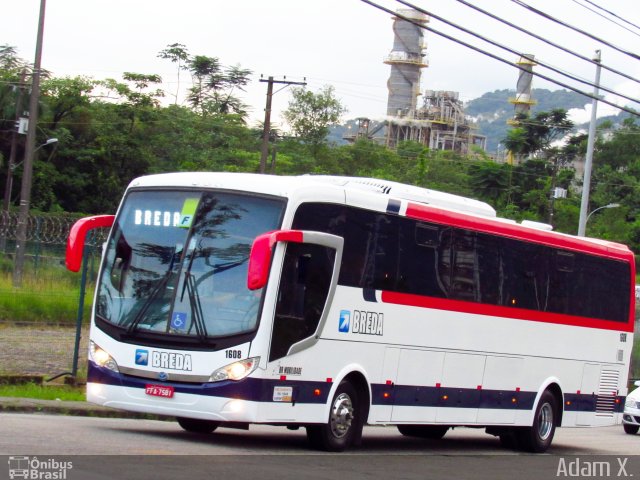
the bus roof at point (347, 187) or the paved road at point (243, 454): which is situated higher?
the bus roof at point (347, 187)

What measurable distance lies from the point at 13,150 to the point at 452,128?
10918 cm

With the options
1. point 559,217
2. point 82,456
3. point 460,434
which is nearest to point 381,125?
point 559,217

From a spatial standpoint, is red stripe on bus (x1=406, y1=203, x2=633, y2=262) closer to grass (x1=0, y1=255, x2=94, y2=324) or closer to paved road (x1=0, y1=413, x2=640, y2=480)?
paved road (x1=0, y1=413, x2=640, y2=480)

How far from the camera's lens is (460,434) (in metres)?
22.0

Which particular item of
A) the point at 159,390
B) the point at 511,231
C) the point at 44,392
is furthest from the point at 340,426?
the point at 44,392

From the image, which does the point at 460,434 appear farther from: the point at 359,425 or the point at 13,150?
the point at 13,150

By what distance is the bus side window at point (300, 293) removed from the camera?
1325cm

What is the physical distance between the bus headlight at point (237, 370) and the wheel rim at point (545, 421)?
7.52 m

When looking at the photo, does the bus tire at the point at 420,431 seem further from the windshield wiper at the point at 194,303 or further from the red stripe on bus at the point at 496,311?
the windshield wiper at the point at 194,303

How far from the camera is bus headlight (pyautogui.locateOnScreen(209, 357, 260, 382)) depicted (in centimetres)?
1294

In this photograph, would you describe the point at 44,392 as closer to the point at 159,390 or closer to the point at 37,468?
the point at 159,390

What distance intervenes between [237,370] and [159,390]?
97 centimetres

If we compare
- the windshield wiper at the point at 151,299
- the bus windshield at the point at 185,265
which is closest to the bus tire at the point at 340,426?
the bus windshield at the point at 185,265

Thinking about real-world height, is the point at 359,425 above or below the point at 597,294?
below
